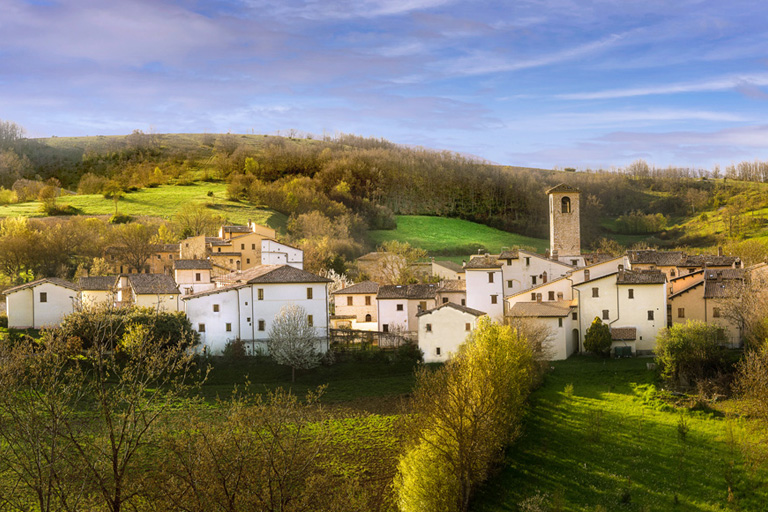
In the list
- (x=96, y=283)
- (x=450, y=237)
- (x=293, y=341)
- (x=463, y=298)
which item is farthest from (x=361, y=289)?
(x=450, y=237)

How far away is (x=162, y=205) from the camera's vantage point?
94938 mm

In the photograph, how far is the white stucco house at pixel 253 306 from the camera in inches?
1686

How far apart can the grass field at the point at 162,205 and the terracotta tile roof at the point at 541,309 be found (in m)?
49.5

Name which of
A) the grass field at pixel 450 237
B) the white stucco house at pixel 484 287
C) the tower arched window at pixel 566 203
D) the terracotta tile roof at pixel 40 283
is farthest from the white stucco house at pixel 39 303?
the grass field at pixel 450 237

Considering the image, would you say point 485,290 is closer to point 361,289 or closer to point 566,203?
point 361,289

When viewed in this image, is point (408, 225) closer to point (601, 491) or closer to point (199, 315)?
point (199, 315)

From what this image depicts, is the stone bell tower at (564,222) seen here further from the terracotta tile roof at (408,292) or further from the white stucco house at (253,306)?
the white stucco house at (253,306)

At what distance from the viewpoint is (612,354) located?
40531 millimetres

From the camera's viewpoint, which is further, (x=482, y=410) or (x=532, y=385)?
(x=532, y=385)

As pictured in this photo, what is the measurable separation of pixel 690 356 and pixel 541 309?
9.51 m

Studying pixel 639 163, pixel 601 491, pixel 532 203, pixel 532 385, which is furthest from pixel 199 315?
pixel 639 163

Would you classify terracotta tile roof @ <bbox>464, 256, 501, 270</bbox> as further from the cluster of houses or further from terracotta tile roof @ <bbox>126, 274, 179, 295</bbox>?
terracotta tile roof @ <bbox>126, 274, 179, 295</bbox>

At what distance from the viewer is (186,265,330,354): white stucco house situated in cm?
4281

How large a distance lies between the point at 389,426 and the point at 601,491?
10323 mm
